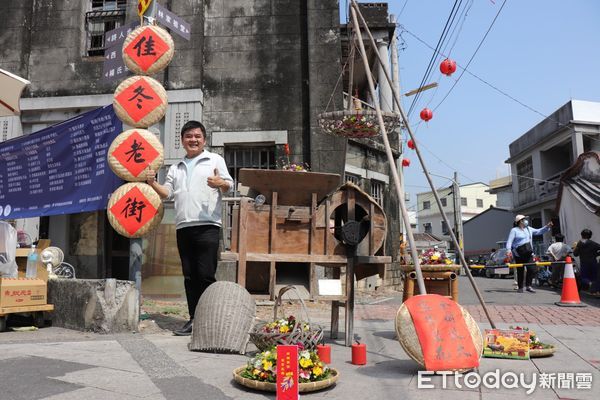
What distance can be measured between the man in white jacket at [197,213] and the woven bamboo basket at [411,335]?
2.35 m

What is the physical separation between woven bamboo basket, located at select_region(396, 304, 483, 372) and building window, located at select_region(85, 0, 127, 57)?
34.0 feet

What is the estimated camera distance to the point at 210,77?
425 inches

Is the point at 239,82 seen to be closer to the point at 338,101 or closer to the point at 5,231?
the point at 338,101

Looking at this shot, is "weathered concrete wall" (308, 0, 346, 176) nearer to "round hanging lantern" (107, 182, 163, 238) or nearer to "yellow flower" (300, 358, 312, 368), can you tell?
"round hanging lantern" (107, 182, 163, 238)

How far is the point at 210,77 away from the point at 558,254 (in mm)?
10088

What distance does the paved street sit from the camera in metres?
3.09

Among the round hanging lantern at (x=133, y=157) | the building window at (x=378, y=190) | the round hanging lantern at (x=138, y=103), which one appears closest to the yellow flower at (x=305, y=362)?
the round hanging lantern at (x=133, y=157)

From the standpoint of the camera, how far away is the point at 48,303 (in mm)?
6109

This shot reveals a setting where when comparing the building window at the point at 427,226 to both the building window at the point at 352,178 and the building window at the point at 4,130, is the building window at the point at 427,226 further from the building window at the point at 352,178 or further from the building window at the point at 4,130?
the building window at the point at 4,130

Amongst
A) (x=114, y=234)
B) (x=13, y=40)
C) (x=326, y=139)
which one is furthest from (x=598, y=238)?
(x=13, y=40)

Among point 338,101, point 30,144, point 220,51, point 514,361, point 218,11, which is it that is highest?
point 218,11

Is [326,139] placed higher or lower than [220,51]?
lower

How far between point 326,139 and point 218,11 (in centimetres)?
411

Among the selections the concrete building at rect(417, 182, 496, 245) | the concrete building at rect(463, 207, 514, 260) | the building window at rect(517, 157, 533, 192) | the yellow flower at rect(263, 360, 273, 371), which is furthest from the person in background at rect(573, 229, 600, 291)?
the concrete building at rect(417, 182, 496, 245)
